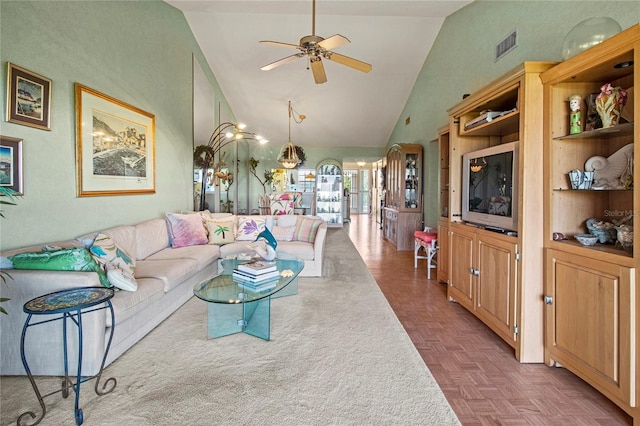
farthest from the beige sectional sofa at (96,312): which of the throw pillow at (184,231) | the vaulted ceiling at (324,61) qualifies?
the vaulted ceiling at (324,61)

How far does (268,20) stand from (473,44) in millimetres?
2932

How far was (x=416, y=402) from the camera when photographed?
5.66 ft

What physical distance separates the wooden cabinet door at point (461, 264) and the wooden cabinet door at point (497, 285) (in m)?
0.13

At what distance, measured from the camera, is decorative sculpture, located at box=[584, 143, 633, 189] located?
179 cm

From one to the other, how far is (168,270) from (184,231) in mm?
1267

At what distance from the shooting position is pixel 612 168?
6.31ft

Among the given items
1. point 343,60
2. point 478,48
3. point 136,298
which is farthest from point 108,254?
point 478,48

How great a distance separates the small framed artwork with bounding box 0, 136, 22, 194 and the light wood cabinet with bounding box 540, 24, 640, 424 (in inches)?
142

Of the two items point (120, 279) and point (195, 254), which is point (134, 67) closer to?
point (195, 254)

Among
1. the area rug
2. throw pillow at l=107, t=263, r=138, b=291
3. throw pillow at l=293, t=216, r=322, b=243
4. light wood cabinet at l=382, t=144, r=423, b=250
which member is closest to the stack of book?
the area rug

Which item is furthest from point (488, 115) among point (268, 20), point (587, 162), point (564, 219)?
point (268, 20)

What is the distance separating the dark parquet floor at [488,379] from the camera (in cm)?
168

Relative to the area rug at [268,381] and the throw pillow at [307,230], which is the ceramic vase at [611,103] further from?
the throw pillow at [307,230]

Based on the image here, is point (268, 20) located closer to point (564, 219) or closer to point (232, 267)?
point (232, 267)
